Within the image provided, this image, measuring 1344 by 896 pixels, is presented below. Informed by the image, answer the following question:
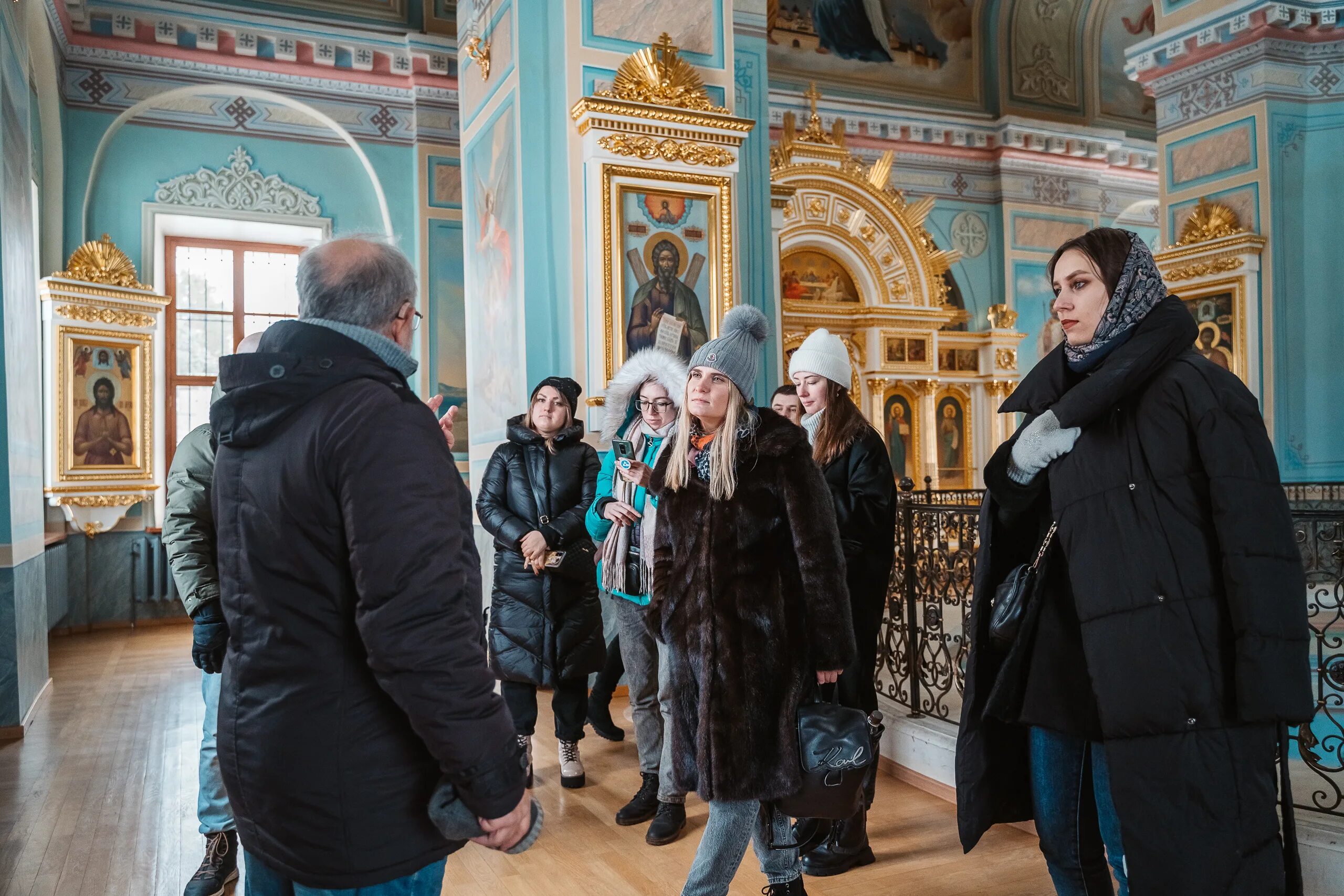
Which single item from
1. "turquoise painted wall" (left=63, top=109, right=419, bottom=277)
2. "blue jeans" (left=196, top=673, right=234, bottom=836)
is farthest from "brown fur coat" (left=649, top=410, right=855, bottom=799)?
"turquoise painted wall" (left=63, top=109, right=419, bottom=277)

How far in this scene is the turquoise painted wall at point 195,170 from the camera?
1019cm

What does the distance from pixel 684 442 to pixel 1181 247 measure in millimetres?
10760

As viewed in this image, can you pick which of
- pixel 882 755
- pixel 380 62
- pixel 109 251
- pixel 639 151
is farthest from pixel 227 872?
pixel 380 62

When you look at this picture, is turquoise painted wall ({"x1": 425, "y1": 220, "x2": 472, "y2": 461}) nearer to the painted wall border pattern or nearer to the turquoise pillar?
the painted wall border pattern

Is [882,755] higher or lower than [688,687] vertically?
lower

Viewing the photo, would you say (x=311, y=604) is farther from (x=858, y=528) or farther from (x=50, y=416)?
(x=50, y=416)

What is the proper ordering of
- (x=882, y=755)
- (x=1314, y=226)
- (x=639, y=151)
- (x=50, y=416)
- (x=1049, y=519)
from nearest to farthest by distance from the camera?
(x=1049, y=519)
(x=882, y=755)
(x=639, y=151)
(x=50, y=416)
(x=1314, y=226)

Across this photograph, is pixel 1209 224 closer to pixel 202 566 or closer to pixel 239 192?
pixel 239 192

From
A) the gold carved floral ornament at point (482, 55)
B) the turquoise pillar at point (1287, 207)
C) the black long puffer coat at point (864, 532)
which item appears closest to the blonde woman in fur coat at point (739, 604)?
the black long puffer coat at point (864, 532)

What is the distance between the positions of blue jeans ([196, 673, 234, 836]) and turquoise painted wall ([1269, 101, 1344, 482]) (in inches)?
445

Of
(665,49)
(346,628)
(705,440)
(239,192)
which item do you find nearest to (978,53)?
(665,49)

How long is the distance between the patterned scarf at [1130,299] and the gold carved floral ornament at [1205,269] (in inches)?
395

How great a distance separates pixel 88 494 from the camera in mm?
9891

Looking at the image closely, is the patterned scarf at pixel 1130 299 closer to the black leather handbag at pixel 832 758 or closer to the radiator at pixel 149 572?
the black leather handbag at pixel 832 758
